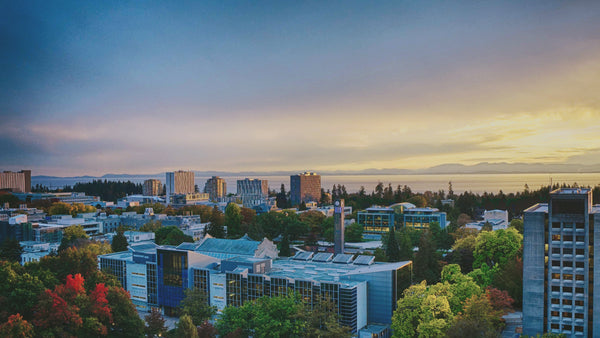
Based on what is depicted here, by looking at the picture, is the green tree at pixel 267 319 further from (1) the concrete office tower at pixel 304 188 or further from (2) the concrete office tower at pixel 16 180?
(2) the concrete office tower at pixel 16 180

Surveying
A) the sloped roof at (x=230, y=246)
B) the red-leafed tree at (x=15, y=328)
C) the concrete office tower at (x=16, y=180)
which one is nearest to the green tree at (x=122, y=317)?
the red-leafed tree at (x=15, y=328)

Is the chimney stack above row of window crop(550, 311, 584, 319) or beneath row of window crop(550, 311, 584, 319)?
above

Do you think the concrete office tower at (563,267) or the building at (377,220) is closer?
the concrete office tower at (563,267)

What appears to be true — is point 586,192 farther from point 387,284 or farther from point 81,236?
point 81,236

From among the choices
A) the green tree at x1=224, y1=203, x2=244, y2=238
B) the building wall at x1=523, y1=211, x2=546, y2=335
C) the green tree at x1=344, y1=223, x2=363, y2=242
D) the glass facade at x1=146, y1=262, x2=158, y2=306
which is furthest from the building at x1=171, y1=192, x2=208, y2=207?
the building wall at x1=523, y1=211, x2=546, y2=335

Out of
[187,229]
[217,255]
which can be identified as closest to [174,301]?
[217,255]

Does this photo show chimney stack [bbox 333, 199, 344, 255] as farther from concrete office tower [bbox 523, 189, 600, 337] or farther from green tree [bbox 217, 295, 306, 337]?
concrete office tower [bbox 523, 189, 600, 337]

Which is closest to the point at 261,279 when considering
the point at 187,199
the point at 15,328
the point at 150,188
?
the point at 15,328
